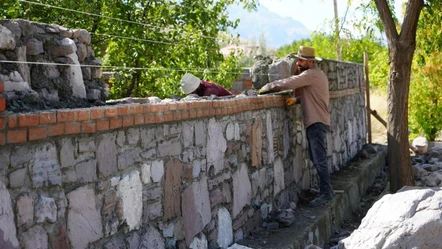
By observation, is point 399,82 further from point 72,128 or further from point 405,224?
point 72,128

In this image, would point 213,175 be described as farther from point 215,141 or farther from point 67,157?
point 67,157

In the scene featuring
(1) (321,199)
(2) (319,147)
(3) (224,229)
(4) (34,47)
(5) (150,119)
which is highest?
Result: (4) (34,47)

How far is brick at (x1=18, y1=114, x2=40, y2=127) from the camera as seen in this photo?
3346 millimetres

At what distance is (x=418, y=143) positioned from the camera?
15.1 m

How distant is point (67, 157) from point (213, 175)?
2.20 meters

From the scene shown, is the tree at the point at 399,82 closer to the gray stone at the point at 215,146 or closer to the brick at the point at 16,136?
the gray stone at the point at 215,146

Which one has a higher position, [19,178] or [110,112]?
[110,112]

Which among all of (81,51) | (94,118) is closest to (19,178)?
(94,118)

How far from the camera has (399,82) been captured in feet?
31.6

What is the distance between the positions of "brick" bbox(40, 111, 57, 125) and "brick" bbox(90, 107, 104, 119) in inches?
13.7

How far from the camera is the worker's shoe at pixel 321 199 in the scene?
798cm

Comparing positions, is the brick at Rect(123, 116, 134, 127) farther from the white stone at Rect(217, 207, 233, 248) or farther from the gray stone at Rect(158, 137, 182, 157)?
the white stone at Rect(217, 207, 233, 248)

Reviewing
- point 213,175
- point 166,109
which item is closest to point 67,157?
point 166,109

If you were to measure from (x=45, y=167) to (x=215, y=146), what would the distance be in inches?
95.3
